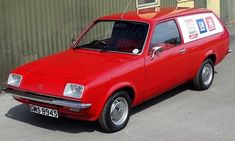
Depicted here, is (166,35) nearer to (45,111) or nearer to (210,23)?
(210,23)

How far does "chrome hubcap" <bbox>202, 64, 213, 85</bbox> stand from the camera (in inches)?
352

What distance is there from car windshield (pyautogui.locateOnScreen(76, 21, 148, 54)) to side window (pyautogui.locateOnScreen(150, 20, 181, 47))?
0.69 ft

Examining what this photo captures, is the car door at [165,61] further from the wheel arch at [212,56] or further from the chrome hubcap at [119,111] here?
the wheel arch at [212,56]

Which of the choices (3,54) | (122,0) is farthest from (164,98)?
(122,0)

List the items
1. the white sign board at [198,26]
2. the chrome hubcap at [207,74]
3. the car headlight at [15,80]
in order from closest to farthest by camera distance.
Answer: the car headlight at [15,80]
the white sign board at [198,26]
the chrome hubcap at [207,74]

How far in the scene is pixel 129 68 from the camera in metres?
6.96

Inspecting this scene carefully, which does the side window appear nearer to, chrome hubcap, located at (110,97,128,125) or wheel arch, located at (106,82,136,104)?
wheel arch, located at (106,82,136,104)

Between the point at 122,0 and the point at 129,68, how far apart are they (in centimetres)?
567

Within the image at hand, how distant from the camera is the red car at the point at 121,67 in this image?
645 centimetres

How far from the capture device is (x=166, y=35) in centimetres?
788

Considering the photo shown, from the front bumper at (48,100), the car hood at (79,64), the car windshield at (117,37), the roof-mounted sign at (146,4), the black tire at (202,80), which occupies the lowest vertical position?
the black tire at (202,80)

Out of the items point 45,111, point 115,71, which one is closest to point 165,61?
point 115,71

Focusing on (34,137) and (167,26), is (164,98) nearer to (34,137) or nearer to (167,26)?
(167,26)

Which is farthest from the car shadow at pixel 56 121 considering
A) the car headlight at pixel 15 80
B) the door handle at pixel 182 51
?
the door handle at pixel 182 51
